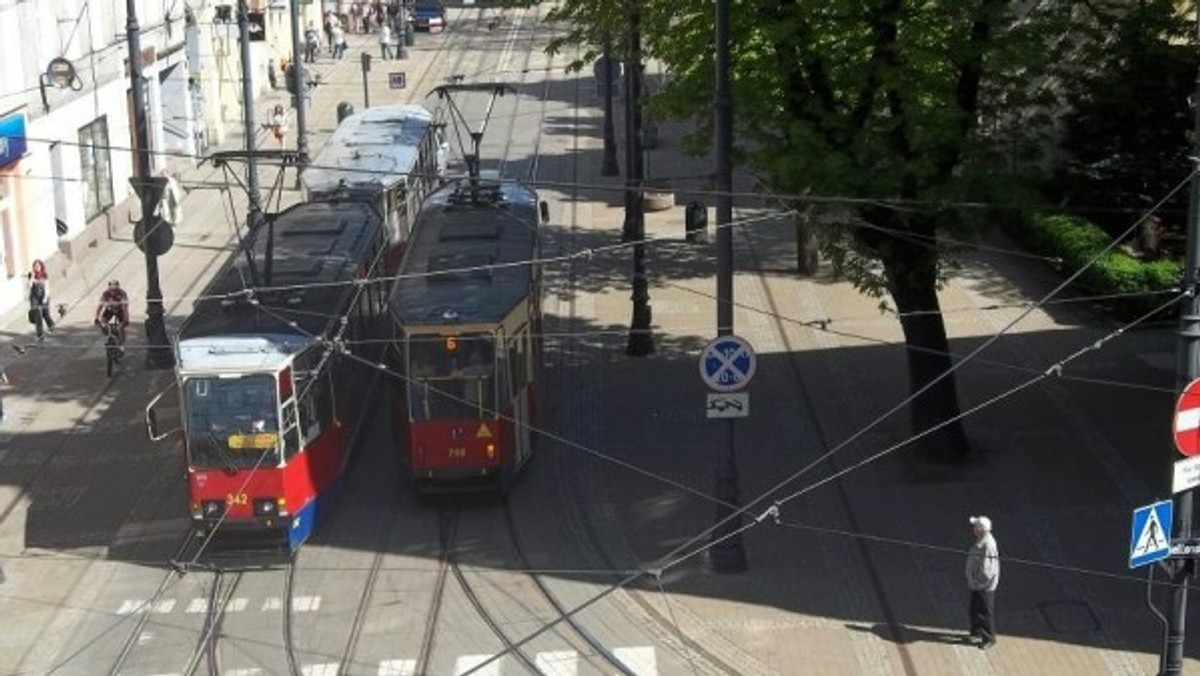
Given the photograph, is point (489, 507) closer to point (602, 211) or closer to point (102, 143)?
point (602, 211)

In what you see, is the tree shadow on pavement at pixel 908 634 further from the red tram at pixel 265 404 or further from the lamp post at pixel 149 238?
the lamp post at pixel 149 238

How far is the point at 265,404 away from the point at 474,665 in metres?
4.30

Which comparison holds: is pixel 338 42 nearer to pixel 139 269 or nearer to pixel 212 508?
pixel 139 269

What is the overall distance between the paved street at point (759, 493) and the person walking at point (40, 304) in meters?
0.35

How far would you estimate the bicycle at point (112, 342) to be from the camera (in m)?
29.9

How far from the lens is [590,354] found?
3073 cm

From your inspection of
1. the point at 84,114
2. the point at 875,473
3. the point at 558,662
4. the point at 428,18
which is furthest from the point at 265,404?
the point at 428,18

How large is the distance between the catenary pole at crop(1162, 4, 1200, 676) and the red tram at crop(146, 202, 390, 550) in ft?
33.4

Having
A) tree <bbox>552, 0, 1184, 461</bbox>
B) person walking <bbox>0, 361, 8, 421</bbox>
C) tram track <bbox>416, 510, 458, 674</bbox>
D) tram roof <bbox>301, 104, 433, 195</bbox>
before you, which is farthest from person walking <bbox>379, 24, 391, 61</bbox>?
tram track <bbox>416, 510, 458, 674</bbox>

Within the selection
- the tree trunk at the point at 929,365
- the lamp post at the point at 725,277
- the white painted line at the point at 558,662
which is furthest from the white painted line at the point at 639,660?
the tree trunk at the point at 929,365

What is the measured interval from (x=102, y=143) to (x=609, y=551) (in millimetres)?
24232

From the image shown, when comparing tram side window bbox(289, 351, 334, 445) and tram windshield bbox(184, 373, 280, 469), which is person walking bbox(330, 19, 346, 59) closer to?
tram side window bbox(289, 351, 334, 445)

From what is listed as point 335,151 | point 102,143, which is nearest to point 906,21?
point 335,151

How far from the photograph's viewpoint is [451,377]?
23.0 metres
